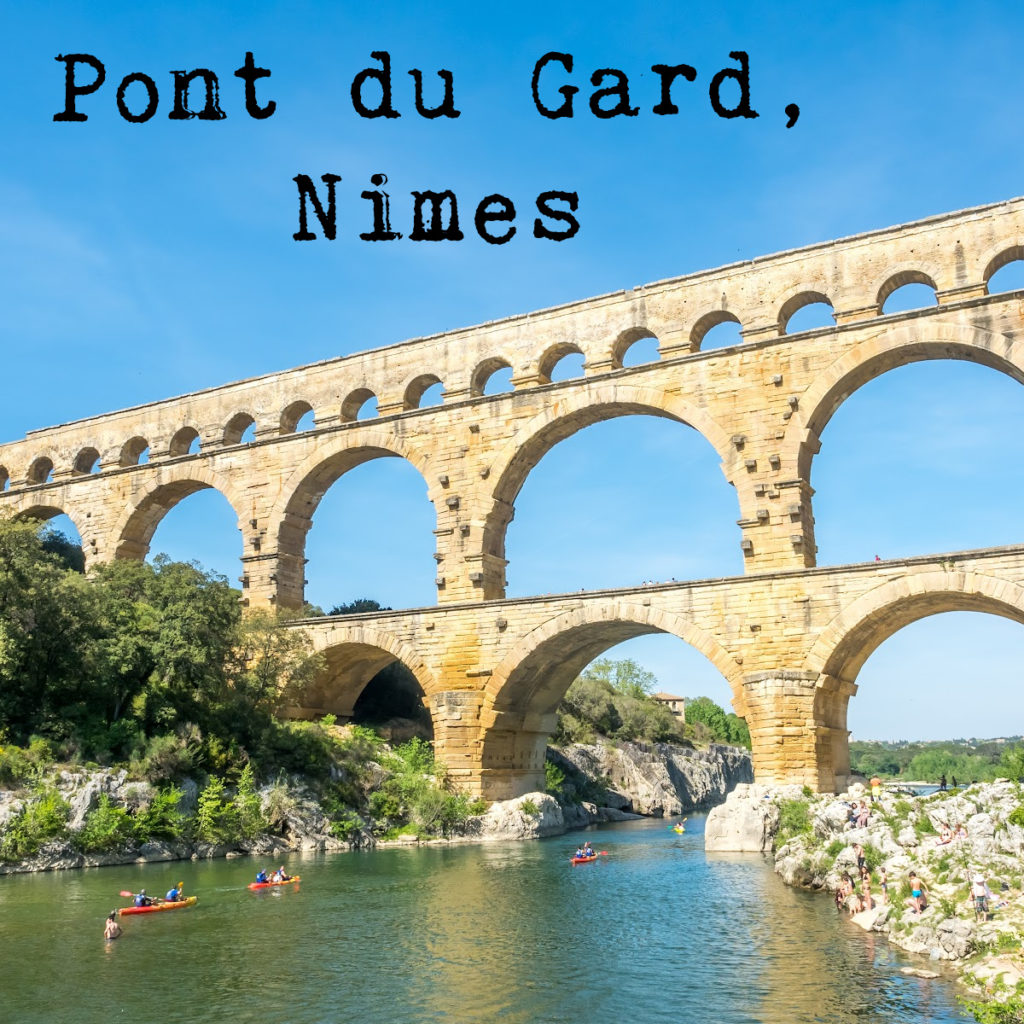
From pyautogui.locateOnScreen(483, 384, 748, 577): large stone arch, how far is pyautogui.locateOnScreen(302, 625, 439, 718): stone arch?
142 inches

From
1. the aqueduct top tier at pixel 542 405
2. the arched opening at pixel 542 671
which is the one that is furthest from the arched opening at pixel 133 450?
the arched opening at pixel 542 671

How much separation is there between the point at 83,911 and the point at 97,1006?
5.78 metres

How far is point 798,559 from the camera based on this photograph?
25359mm

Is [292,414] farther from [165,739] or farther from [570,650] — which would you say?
[165,739]

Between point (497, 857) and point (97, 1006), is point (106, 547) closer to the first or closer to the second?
point (497, 857)

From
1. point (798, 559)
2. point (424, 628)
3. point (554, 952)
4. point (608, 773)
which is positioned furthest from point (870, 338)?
point (608, 773)

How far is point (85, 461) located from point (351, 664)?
1388 centimetres

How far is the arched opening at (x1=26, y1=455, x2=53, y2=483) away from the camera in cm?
3931

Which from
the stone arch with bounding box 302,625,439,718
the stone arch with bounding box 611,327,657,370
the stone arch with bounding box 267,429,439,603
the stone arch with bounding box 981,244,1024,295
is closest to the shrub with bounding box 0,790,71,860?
the stone arch with bounding box 302,625,439,718

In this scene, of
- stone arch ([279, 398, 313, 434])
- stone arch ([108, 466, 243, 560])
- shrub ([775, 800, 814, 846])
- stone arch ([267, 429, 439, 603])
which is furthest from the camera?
stone arch ([108, 466, 243, 560])

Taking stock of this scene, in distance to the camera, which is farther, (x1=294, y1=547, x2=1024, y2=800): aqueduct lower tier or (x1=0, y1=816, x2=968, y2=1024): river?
(x1=294, y1=547, x2=1024, y2=800): aqueduct lower tier

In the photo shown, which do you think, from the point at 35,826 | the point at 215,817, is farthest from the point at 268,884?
the point at 215,817

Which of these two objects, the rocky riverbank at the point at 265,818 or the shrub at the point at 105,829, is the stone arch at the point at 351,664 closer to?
the rocky riverbank at the point at 265,818

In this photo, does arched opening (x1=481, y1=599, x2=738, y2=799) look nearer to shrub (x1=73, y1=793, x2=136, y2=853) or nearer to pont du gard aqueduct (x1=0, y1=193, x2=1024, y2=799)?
pont du gard aqueduct (x1=0, y1=193, x2=1024, y2=799)
